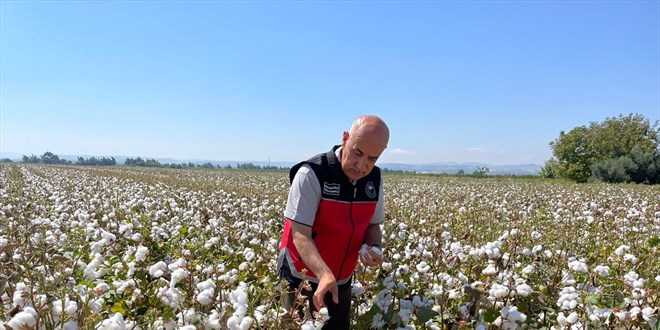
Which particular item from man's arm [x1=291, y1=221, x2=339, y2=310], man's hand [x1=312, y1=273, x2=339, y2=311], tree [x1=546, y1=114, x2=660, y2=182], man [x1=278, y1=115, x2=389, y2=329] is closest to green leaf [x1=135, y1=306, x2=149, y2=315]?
man [x1=278, y1=115, x2=389, y2=329]

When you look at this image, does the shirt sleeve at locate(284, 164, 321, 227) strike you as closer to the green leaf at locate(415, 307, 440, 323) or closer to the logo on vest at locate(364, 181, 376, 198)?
the logo on vest at locate(364, 181, 376, 198)

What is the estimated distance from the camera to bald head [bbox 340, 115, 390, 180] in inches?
99.4

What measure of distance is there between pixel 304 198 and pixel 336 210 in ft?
0.80

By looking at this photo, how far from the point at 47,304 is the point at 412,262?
10.1ft

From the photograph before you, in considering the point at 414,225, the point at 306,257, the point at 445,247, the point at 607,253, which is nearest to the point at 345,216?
the point at 306,257

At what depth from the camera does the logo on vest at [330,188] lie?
2729mm

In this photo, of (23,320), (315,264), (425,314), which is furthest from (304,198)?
(23,320)

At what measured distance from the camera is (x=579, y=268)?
119 inches

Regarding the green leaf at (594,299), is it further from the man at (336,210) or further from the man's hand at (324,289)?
the man's hand at (324,289)

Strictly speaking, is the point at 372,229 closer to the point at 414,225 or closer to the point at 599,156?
the point at 414,225

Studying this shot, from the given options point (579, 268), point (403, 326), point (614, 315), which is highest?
point (579, 268)

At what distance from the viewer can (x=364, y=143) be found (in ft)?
8.33

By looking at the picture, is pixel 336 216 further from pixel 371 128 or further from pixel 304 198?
pixel 371 128

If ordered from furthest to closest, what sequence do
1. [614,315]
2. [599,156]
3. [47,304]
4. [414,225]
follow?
[599,156] → [414,225] → [614,315] → [47,304]
